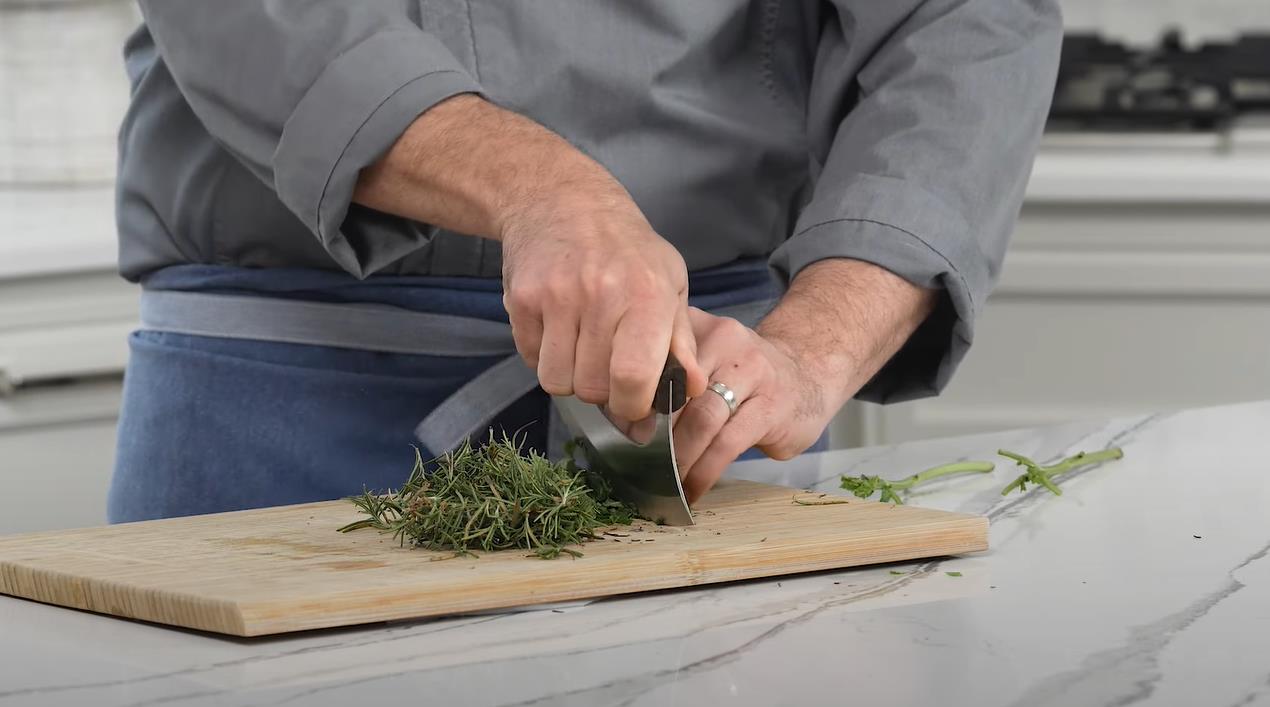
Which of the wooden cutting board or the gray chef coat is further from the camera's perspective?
the gray chef coat

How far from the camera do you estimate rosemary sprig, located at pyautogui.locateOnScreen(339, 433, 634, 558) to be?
2.39ft

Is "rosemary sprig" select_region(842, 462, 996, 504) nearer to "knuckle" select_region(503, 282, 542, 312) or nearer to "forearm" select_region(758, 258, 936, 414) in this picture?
"forearm" select_region(758, 258, 936, 414)

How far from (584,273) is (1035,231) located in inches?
54.1

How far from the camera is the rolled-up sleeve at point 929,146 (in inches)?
37.6

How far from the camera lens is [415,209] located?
868mm

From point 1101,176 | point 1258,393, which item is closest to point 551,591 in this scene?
Result: point 1101,176

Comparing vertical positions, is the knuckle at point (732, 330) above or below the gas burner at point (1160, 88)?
below

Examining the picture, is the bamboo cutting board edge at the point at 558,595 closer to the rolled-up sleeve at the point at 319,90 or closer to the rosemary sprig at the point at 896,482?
the rosemary sprig at the point at 896,482

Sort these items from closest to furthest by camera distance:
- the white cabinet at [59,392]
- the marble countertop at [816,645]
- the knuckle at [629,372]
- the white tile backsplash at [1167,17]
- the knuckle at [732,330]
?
the marble countertop at [816,645]
the knuckle at [629,372]
the knuckle at [732,330]
the white cabinet at [59,392]
the white tile backsplash at [1167,17]

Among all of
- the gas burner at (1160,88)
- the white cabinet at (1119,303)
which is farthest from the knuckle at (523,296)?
the gas burner at (1160,88)

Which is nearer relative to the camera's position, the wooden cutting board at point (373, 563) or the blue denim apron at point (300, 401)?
the wooden cutting board at point (373, 563)

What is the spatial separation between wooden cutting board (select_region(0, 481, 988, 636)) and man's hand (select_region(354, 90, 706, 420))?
9 cm

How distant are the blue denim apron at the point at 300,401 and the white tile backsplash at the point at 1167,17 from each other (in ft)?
5.59

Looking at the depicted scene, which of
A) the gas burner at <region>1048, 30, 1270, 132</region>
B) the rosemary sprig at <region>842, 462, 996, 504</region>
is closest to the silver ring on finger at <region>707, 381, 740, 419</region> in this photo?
the rosemary sprig at <region>842, 462, 996, 504</region>
